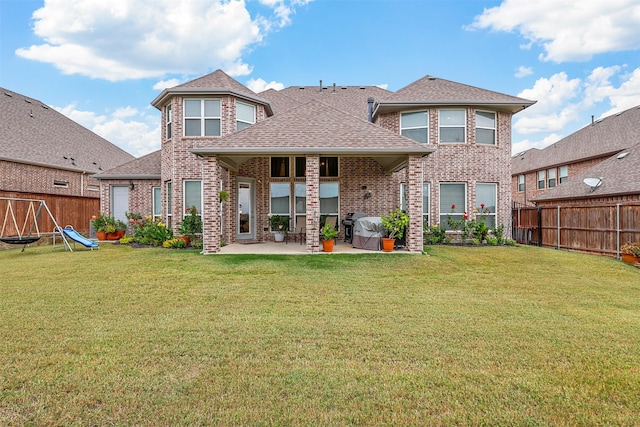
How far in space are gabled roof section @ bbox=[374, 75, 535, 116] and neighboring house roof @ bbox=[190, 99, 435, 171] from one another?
312cm

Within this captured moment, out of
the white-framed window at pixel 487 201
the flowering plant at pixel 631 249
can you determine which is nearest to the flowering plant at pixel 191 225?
the white-framed window at pixel 487 201

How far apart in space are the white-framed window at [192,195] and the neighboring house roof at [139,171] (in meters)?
2.91

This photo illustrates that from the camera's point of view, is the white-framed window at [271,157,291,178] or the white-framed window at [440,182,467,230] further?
the white-framed window at [271,157,291,178]

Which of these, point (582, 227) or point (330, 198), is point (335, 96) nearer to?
point (330, 198)

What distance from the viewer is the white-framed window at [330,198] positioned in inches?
536

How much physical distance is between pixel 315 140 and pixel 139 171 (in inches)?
381

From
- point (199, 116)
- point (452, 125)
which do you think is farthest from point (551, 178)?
point (199, 116)

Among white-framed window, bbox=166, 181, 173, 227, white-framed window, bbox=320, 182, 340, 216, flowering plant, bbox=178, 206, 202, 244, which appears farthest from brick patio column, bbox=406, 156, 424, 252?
white-framed window, bbox=166, 181, 173, 227

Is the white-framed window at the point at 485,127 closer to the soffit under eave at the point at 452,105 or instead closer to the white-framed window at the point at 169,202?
the soffit under eave at the point at 452,105

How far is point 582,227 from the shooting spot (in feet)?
38.8

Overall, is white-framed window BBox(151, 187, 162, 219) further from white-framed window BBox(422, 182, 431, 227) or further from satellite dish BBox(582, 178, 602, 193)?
satellite dish BBox(582, 178, 602, 193)

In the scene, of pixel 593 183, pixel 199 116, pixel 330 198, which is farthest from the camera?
pixel 330 198

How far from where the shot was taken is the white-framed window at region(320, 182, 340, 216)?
13617 millimetres

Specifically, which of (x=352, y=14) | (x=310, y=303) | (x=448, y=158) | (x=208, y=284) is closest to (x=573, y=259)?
(x=448, y=158)
